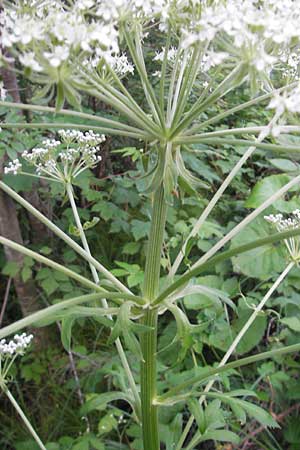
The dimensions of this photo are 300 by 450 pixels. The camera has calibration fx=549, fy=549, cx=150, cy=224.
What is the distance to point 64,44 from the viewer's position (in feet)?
2.82

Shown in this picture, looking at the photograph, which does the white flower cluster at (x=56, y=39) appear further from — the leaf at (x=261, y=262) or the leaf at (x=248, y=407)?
the leaf at (x=261, y=262)

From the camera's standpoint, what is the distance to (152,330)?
1.16 m

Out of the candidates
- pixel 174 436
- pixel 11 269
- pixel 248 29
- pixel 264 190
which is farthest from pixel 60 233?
pixel 11 269

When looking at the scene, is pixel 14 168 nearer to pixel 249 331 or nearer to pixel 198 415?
pixel 198 415

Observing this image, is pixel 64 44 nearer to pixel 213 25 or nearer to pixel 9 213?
pixel 213 25

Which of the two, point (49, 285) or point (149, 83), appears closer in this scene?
point (149, 83)

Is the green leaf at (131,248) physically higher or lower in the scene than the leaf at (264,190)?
lower

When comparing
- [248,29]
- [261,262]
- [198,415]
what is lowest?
[198,415]

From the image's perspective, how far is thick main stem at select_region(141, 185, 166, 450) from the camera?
3.92 ft

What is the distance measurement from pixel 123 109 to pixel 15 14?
267 millimetres

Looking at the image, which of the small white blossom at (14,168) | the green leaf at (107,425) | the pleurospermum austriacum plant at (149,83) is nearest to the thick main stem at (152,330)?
the pleurospermum austriacum plant at (149,83)

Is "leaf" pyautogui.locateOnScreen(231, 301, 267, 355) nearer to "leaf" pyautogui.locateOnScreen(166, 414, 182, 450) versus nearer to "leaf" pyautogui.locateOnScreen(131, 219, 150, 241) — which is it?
"leaf" pyautogui.locateOnScreen(131, 219, 150, 241)

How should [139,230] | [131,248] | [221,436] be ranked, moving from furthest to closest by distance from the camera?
1. [131,248]
2. [139,230]
3. [221,436]

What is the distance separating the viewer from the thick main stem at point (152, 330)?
1195 mm
